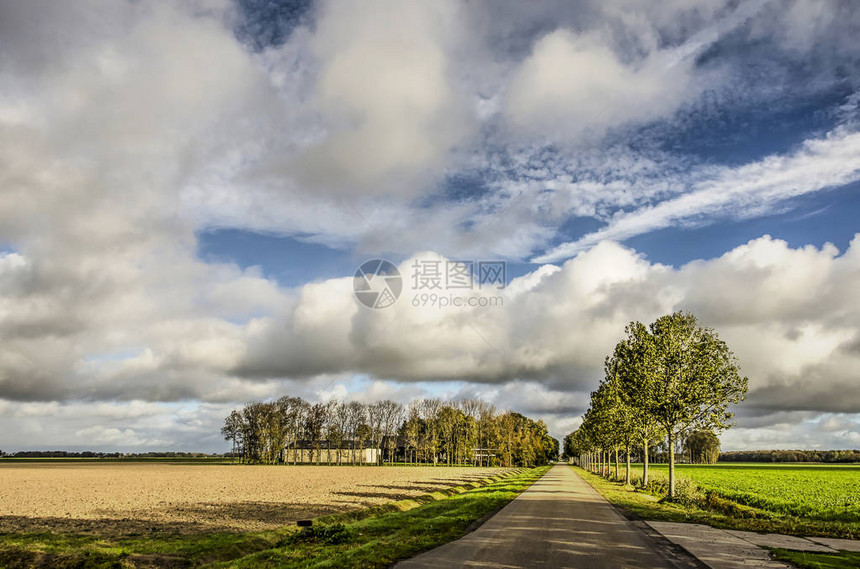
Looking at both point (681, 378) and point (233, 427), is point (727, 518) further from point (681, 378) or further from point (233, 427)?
point (233, 427)

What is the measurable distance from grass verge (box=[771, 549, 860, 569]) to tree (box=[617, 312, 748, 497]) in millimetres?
18330

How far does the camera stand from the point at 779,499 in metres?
43.4

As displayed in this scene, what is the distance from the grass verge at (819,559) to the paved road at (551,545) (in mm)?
3573

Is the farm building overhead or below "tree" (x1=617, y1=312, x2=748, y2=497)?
below

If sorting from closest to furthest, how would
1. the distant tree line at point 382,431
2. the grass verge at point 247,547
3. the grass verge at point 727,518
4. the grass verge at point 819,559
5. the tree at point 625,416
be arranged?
the grass verge at point 819,559 → the grass verge at point 247,547 → the grass verge at point 727,518 → the tree at point 625,416 → the distant tree line at point 382,431

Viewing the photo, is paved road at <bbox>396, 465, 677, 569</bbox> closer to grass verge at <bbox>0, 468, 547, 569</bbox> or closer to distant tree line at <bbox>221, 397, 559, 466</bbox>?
grass verge at <bbox>0, 468, 547, 569</bbox>

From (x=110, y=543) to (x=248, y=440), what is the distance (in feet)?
478

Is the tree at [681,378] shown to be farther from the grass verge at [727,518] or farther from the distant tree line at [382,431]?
the distant tree line at [382,431]

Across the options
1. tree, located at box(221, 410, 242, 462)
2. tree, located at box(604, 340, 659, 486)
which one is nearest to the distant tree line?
tree, located at box(221, 410, 242, 462)

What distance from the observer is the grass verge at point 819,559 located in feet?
50.5

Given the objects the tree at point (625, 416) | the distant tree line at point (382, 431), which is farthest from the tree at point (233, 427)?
the tree at point (625, 416)

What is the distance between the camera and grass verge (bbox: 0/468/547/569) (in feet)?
57.3

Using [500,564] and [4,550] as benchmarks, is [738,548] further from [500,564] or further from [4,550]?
[4,550]

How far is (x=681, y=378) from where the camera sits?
38.6 metres
